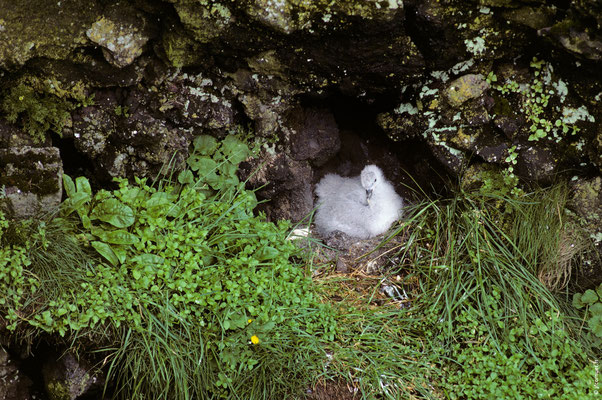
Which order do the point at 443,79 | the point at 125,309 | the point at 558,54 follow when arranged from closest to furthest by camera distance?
the point at 125,309 → the point at 558,54 → the point at 443,79

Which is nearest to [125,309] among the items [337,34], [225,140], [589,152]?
[225,140]

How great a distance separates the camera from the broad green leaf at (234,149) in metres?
4.01

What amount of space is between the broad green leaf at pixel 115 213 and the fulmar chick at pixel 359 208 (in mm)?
1509

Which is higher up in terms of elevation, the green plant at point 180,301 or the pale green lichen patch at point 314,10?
the pale green lichen patch at point 314,10

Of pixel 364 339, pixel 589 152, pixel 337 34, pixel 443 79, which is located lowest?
pixel 364 339

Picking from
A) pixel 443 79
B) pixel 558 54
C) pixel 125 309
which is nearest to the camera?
pixel 125 309

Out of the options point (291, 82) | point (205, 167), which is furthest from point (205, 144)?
point (291, 82)

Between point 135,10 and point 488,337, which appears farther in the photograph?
point 488,337

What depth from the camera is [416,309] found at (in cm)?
392

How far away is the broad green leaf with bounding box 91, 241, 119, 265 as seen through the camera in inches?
134

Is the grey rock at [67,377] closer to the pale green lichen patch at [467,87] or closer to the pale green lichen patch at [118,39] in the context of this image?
the pale green lichen patch at [118,39]

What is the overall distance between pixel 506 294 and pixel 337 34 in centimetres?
207

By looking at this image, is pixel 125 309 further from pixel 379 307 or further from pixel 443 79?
pixel 443 79

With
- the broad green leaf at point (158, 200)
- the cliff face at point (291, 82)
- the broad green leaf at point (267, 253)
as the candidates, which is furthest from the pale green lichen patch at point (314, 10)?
the broad green leaf at point (267, 253)
